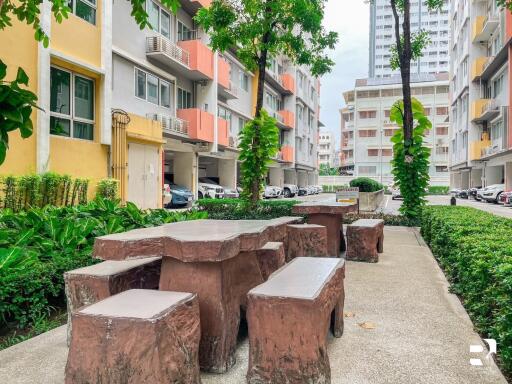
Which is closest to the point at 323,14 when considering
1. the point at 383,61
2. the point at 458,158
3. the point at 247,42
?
the point at 247,42

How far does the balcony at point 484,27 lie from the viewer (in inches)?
1249

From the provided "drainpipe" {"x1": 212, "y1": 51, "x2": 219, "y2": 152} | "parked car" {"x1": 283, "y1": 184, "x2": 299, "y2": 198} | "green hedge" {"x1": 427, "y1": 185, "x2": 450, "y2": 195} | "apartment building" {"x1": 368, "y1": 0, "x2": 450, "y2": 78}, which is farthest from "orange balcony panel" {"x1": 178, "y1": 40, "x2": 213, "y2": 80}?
"apartment building" {"x1": 368, "y1": 0, "x2": 450, "y2": 78}

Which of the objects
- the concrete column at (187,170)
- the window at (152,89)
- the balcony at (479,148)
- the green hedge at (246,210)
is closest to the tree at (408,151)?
the green hedge at (246,210)

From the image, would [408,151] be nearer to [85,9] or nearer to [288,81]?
[85,9]

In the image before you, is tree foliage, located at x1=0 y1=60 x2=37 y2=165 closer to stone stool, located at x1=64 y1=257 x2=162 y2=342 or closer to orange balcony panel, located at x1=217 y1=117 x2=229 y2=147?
stone stool, located at x1=64 y1=257 x2=162 y2=342

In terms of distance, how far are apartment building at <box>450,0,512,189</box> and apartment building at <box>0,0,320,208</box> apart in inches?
676

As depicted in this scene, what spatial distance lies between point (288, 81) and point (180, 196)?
2199 cm

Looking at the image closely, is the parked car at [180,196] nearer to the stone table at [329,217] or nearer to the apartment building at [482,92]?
the stone table at [329,217]

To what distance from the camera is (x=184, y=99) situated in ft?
73.3

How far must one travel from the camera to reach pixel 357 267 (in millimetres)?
6676

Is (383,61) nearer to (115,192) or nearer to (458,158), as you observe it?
(458,158)

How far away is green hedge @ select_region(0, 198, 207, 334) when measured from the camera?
3.94m

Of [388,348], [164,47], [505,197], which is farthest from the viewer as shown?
[505,197]

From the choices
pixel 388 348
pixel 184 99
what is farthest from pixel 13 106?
pixel 184 99
